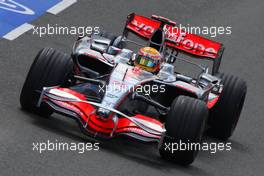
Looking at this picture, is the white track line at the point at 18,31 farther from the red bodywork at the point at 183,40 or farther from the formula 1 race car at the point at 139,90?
the red bodywork at the point at 183,40

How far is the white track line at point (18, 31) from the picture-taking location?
68.4ft

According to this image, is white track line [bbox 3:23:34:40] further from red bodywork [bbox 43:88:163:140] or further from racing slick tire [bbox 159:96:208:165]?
racing slick tire [bbox 159:96:208:165]

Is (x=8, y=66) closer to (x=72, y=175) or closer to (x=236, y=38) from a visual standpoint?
(x=72, y=175)

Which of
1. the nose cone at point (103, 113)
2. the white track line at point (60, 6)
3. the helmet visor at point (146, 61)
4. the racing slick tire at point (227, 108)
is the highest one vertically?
the helmet visor at point (146, 61)

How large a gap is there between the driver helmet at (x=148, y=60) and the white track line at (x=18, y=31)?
4.46 metres

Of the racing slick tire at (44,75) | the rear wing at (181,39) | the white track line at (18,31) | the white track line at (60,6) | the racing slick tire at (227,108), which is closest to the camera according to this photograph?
the racing slick tire at (44,75)

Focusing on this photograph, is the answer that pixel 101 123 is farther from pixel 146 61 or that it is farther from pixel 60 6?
pixel 60 6

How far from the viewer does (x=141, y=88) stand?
16641 mm

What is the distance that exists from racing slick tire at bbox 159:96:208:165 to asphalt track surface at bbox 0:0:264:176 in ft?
0.92

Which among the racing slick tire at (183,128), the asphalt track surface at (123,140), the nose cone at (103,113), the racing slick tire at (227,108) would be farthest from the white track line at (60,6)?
the racing slick tire at (183,128)

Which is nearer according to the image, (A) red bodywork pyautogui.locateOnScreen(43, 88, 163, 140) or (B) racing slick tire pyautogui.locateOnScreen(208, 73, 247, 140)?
(A) red bodywork pyautogui.locateOnScreen(43, 88, 163, 140)

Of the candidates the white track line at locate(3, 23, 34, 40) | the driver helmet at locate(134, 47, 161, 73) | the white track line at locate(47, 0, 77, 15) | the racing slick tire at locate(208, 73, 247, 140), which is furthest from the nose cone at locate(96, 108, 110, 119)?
the white track line at locate(47, 0, 77, 15)

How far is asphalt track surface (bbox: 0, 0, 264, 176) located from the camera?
1473cm

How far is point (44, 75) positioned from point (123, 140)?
1549 mm
